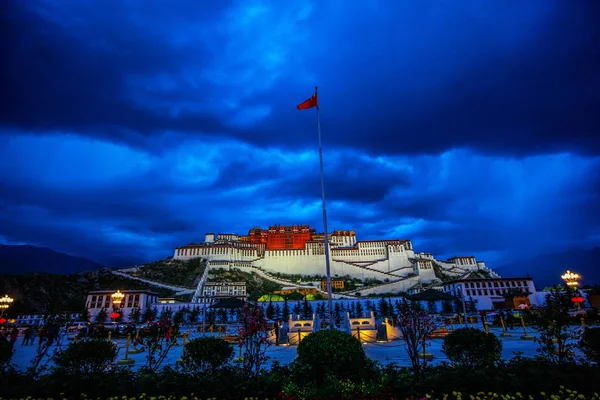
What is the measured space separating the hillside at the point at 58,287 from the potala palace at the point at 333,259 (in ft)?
79.0

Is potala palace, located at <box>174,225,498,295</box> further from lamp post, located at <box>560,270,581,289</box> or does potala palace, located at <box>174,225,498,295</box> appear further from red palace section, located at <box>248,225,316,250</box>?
lamp post, located at <box>560,270,581,289</box>

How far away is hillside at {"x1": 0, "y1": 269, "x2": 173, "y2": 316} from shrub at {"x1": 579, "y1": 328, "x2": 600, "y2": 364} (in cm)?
6385

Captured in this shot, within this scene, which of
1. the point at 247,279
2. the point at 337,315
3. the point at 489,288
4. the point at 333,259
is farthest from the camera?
the point at 333,259

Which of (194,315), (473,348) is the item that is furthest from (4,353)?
(194,315)

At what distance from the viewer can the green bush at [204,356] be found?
7297mm

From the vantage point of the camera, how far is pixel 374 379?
6883mm

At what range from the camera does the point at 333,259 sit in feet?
297

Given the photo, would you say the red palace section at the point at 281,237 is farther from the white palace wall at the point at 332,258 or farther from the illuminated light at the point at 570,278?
the illuminated light at the point at 570,278

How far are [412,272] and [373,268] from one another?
36.8ft

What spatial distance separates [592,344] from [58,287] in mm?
77588

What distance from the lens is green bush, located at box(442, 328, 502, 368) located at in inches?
277

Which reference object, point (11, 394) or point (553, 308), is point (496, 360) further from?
point (11, 394)

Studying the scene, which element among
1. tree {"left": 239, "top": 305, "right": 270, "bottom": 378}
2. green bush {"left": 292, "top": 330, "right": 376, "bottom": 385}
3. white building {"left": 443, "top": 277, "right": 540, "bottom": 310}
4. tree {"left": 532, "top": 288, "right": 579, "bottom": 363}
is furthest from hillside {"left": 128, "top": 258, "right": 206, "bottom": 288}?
tree {"left": 532, "top": 288, "right": 579, "bottom": 363}

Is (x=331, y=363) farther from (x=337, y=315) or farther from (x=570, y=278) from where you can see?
(x=337, y=315)
